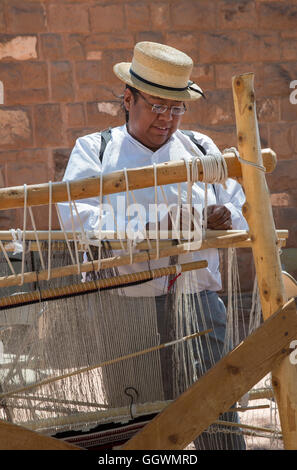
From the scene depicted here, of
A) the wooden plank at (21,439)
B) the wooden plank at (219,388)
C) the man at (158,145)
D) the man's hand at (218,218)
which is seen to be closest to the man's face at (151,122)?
the man at (158,145)

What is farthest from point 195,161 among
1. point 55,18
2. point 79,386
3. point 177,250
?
point 55,18

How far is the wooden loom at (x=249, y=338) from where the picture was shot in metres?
2.01

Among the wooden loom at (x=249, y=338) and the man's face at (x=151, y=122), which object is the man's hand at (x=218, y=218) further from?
the man's face at (x=151, y=122)

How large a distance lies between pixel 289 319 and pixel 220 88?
4.27m

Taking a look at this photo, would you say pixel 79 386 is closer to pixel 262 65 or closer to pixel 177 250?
pixel 177 250

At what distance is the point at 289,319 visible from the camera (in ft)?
6.79

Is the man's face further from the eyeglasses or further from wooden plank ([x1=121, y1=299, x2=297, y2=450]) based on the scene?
wooden plank ([x1=121, y1=299, x2=297, y2=450])

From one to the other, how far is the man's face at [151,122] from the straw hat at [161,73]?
0.04 meters

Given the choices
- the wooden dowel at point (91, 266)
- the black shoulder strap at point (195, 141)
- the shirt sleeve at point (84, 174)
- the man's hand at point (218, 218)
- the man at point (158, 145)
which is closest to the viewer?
the wooden dowel at point (91, 266)

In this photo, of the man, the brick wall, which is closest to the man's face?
the man

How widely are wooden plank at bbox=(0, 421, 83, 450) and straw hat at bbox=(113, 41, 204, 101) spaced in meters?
1.39

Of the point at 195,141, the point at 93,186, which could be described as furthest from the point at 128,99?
the point at 93,186

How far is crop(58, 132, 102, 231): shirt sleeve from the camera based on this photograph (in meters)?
2.67

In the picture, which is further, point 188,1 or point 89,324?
point 188,1
